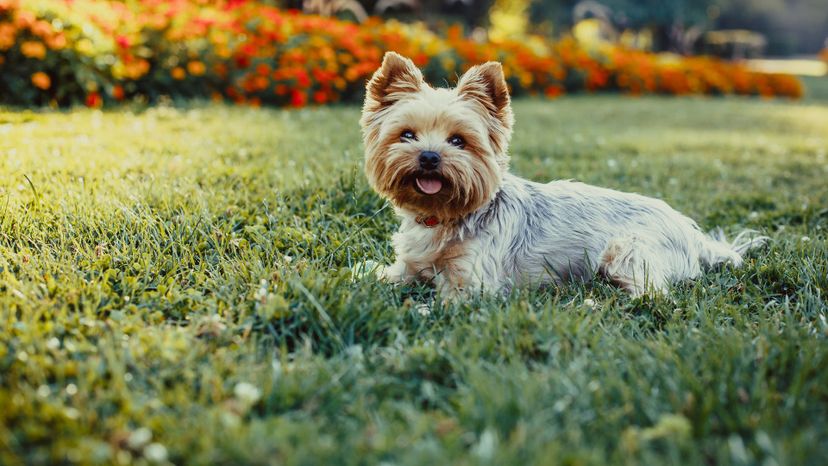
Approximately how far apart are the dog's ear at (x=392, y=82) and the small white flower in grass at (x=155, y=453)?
2.76 meters

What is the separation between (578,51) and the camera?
739 inches

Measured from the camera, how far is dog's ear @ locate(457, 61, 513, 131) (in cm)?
412

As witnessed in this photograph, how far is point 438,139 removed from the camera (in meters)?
4.07

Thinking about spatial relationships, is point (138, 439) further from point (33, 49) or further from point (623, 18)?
point (623, 18)

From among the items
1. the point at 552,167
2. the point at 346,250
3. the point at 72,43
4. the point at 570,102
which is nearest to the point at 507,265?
the point at 346,250

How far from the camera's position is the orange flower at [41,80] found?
26.6ft

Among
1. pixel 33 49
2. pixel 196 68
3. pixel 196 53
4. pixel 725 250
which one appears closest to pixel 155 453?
pixel 725 250

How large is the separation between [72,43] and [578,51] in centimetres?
1423

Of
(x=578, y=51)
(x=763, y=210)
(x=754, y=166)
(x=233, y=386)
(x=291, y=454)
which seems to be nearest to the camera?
(x=291, y=454)

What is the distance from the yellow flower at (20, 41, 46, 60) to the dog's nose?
665 cm

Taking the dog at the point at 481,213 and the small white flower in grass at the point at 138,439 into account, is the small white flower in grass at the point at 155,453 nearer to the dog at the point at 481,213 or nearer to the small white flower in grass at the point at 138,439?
the small white flower in grass at the point at 138,439

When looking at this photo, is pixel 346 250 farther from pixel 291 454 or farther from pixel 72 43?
pixel 72 43

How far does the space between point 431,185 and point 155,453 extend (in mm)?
2361

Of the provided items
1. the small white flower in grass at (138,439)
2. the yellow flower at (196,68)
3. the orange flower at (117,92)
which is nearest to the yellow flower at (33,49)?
the orange flower at (117,92)
